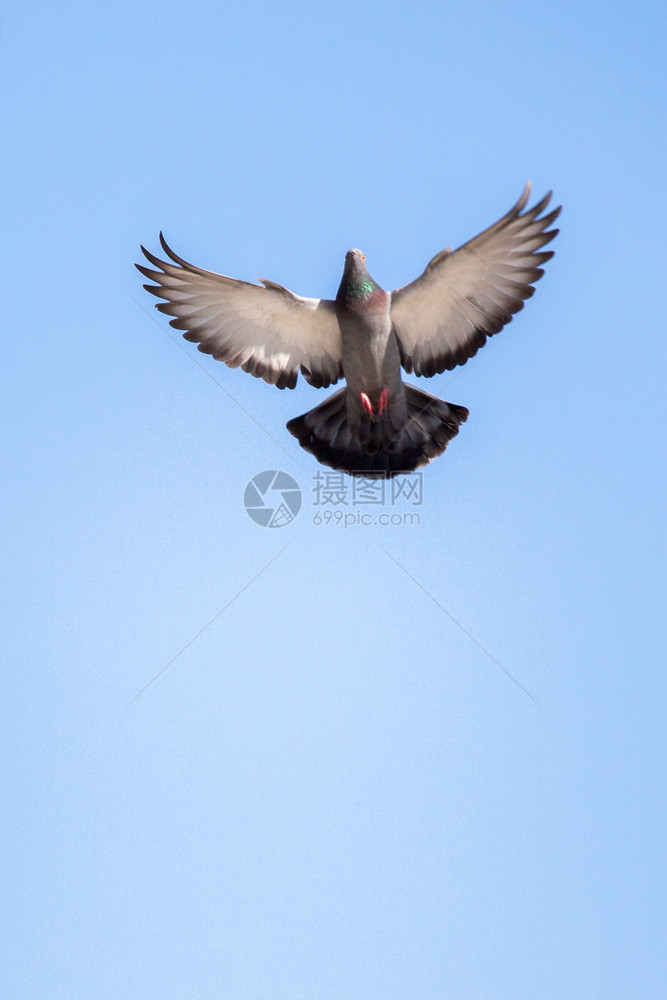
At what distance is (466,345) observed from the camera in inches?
342

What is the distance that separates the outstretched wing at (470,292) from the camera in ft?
25.8

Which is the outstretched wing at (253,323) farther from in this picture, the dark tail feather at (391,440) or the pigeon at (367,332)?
the dark tail feather at (391,440)

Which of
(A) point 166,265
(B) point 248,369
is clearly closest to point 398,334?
(B) point 248,369

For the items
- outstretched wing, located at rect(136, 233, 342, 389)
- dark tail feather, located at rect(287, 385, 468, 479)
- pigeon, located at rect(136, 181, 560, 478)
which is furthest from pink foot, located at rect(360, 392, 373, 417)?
outstretched wing, located at rect(136, 233, 342, 389)

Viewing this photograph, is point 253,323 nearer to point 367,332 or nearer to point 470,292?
point 367,332

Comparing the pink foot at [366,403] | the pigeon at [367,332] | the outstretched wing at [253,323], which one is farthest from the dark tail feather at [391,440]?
the outstretched wing at [253,323]

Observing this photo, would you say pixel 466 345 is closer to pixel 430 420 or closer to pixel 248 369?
pixel 430 420

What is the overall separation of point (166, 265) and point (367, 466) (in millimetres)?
2017

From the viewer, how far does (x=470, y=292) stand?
329 inches

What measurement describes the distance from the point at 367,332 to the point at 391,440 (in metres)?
0.90

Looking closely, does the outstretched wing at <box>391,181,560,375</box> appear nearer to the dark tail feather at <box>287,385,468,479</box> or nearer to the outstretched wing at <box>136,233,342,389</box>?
the dark tail feather at <box>287,385,468,479</box>

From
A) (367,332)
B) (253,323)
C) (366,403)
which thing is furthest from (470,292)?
(253,323)

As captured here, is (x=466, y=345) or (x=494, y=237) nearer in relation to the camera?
(x=494, y=237)

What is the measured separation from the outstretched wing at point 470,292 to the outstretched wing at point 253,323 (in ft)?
1.93
